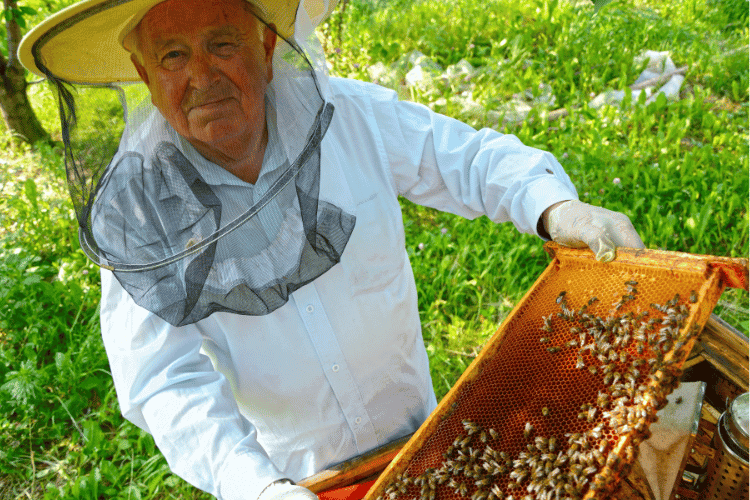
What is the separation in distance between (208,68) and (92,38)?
31cm

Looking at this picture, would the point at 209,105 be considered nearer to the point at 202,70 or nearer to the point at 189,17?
the point at 202,70

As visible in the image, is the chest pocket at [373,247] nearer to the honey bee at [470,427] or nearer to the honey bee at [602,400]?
the honey bee at [470,427]

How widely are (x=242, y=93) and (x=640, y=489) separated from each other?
1.57m

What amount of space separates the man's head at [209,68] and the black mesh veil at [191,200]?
0.05 m

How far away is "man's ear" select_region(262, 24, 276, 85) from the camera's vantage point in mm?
1573

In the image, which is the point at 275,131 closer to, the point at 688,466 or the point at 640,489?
the point at 640,489

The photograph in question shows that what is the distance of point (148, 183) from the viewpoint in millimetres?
1569

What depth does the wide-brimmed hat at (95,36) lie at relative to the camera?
1.28 meters

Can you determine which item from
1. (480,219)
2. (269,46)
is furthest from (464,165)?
(480,219)

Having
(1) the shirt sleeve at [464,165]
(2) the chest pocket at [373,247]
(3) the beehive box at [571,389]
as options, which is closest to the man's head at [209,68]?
(2) the chest pocket at [373,247]

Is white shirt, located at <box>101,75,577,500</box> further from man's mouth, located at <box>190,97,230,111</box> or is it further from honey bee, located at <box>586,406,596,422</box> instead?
honey bee, located at <box>586,406,596,422</box>

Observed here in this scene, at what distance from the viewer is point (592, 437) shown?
1.33m

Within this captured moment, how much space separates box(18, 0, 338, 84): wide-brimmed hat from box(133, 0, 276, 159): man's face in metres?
0.05

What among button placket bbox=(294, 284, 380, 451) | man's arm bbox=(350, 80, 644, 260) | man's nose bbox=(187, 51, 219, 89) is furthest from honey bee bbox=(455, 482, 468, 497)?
man's nose bbox=(187, 51, 219, 89)
